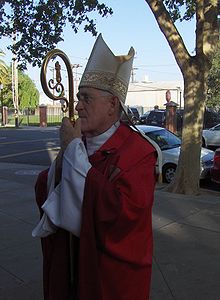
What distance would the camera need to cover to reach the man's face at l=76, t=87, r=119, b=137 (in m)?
2.08

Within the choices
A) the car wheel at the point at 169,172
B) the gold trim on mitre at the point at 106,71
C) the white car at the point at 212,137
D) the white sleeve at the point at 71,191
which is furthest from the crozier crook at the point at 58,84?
the white car at the point at 212,137

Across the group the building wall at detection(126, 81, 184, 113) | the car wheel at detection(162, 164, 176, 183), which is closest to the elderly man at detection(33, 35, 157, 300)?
the car wheel at detection(162, 164, 176, 183)

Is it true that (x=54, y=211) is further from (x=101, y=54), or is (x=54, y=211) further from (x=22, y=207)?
(x=22, y=207)

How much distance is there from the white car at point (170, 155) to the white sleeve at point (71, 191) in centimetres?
815

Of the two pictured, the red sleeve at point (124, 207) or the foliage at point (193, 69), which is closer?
the red sleeve at point (124, 207)

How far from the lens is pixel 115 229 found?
6.25 feet

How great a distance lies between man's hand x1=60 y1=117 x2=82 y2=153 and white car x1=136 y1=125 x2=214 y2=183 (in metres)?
8.07

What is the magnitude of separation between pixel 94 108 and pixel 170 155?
8736 mm

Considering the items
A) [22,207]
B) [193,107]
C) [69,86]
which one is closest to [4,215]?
[22,207]

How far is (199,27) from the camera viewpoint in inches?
321

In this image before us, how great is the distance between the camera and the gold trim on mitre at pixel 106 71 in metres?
2.10

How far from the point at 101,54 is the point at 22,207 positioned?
5066mm

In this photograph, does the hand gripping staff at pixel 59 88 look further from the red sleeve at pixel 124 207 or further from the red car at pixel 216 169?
the red car at pixel 216 169

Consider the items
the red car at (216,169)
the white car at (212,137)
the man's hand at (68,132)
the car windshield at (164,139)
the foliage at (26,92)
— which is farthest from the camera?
the foliage at (26,92)
